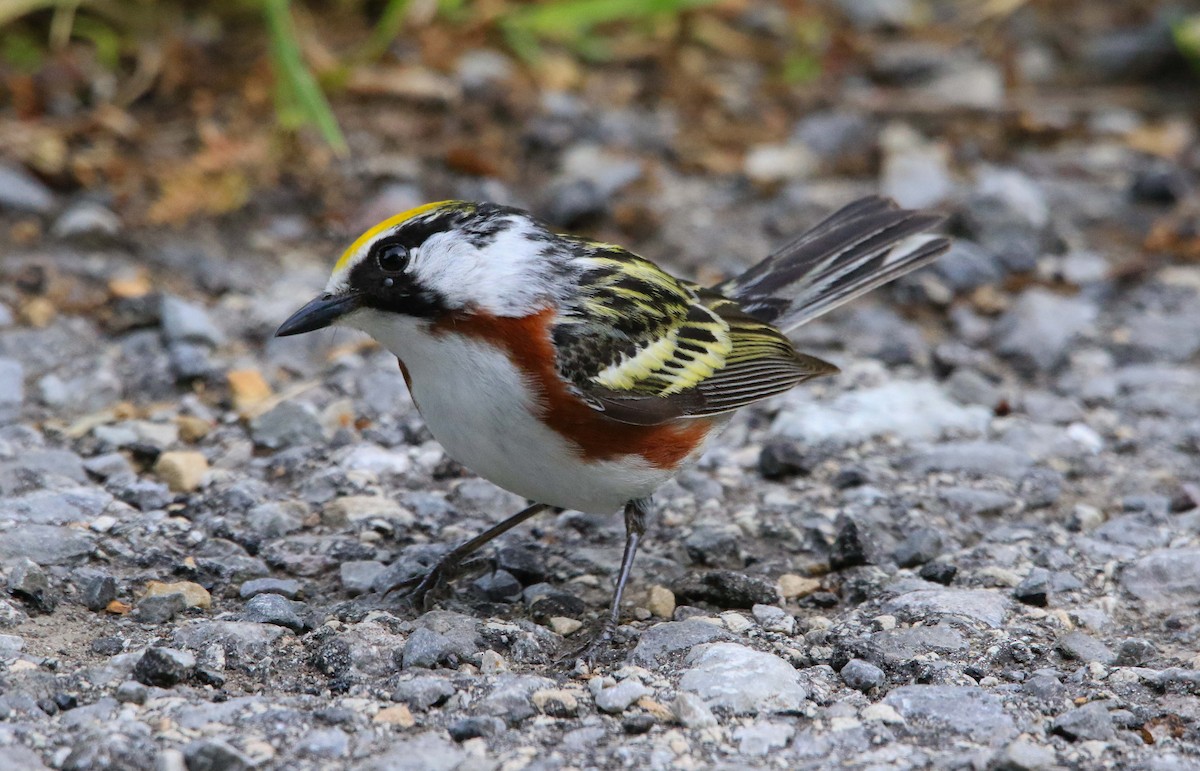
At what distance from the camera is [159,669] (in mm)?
3768

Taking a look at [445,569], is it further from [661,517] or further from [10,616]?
[10,616]

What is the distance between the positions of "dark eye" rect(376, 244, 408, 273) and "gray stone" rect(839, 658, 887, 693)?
1738mm

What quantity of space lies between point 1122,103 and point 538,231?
18.1 ft

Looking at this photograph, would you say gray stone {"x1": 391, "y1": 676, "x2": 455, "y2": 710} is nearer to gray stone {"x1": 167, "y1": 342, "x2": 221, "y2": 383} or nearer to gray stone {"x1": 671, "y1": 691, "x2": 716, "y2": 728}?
gray stone {"x1": 671, "y1": 691, "x2": 716, "y2": 728}

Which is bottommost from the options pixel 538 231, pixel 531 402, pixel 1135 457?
pixel 1135 457

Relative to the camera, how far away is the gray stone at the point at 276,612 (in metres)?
4.23

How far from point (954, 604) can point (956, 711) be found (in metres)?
0.66

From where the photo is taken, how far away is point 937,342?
22.2ft

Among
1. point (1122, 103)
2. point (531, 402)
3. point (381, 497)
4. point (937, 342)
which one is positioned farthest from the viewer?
point (1122, 103)

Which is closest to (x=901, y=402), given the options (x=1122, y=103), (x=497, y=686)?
(x=497, y=686)

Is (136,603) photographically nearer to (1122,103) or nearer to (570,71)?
(570,71)

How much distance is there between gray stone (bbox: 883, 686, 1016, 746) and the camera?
12.3ft

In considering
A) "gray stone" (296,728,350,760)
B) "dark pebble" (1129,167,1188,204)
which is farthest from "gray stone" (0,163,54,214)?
"dark pebble" (1129,167,1188,204)

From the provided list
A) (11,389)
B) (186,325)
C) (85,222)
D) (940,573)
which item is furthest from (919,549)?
(85,222)
